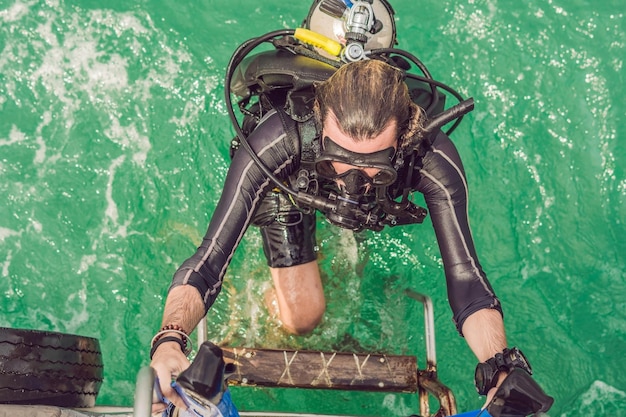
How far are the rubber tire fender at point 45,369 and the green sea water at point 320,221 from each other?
80cm

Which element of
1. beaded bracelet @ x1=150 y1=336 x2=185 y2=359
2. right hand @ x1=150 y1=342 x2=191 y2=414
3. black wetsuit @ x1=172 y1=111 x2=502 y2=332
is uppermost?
black wetsuit @ x1=172 y1=111 x2=502 y2=332

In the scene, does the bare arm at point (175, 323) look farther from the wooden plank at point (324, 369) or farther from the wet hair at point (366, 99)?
the wet hair at point (366, 99)

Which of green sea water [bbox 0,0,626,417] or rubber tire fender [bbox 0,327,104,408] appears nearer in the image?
rubber tire fender [bbox 0,327,104,408]

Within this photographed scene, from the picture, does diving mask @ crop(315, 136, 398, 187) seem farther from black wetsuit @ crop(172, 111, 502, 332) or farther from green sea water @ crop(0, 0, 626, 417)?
green sea water @ crop(0, 0, 626, 417)

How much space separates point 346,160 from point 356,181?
0.12 m

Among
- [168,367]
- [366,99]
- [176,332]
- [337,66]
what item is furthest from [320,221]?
[168,367]

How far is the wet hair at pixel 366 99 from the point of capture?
221 cm

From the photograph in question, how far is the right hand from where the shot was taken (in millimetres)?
1908

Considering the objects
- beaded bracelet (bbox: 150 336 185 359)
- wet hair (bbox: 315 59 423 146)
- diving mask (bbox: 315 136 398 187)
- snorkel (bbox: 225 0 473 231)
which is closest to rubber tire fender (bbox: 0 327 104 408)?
beaded bracelet (bbox: 150 336 185 359)

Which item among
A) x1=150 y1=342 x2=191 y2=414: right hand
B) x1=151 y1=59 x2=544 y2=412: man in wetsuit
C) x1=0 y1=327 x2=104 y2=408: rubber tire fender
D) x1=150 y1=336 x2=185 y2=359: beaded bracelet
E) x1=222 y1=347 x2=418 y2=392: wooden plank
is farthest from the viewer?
x1=222 y1=347 x2=418 y2=392: wooden plank

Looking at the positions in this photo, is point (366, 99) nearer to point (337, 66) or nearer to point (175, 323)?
point (337, 66)

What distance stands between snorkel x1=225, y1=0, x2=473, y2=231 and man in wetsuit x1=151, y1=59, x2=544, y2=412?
0.16ft

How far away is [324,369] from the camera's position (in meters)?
2.83

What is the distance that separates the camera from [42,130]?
3920 millimetres
